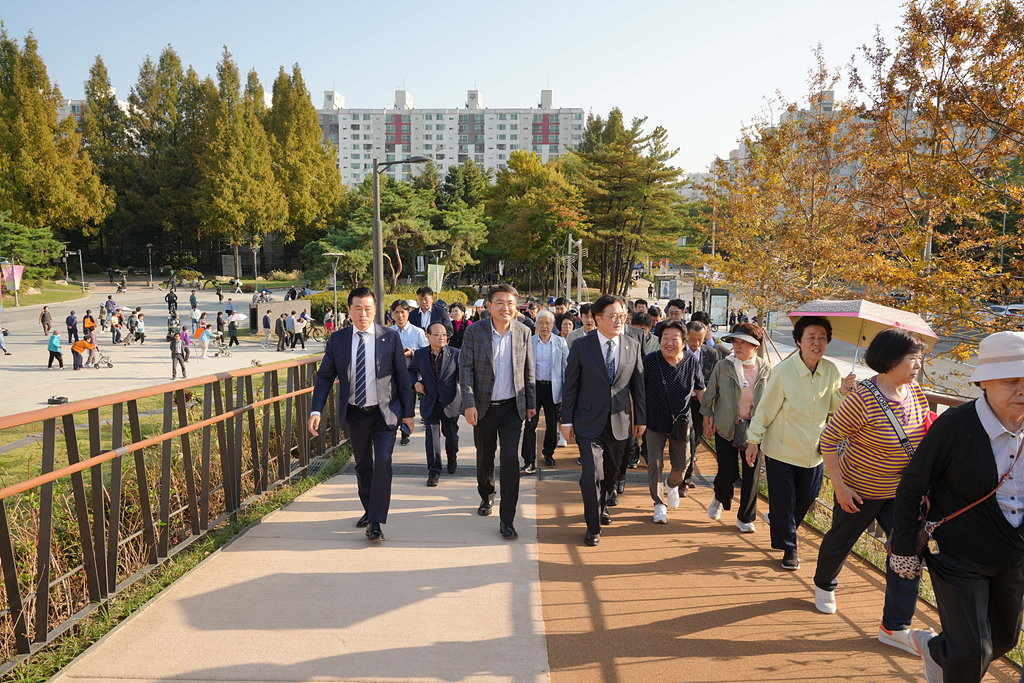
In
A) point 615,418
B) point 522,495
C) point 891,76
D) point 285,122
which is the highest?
point 285,122

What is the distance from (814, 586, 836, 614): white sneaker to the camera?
12.3ft

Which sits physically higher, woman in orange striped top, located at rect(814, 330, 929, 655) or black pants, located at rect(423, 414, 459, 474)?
woman in orange striped top, located at rect(814, 330, 929, 655)

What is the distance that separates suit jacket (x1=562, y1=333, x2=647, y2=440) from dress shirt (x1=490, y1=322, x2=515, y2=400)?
17.7 inches

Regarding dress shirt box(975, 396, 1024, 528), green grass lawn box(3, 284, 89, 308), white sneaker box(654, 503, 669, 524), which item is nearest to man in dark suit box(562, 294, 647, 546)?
white sneaker box(654, 503, 669, 524)

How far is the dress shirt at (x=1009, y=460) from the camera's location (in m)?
2.35

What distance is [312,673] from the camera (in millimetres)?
3012

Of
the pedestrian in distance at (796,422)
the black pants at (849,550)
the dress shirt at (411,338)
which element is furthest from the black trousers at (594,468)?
the dress shirt at (411,338)

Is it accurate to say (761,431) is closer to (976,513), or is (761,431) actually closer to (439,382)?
(976,513)

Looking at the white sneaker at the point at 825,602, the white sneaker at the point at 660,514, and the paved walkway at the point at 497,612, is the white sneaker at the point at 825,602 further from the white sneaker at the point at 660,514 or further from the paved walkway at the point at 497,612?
the white sneaker at the point at 660,514

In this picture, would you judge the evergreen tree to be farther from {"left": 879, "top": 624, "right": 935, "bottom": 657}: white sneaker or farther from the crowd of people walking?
{"left": 879, "top": 624, "right": 935, "bottom": 657}: white sneaker

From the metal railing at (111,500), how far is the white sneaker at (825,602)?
13.1 ft

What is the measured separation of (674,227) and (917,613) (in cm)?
4139

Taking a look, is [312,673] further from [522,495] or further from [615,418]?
[522,495]

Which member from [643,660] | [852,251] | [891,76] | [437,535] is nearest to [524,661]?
[643,660]
